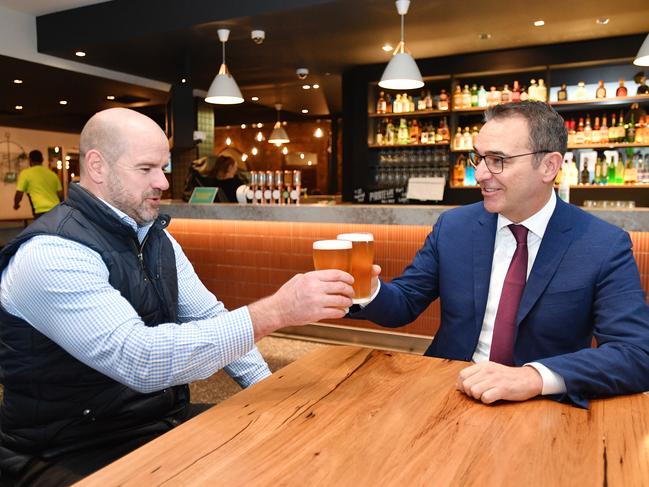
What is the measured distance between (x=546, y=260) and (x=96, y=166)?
1.32 m

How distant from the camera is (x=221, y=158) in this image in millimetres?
5797

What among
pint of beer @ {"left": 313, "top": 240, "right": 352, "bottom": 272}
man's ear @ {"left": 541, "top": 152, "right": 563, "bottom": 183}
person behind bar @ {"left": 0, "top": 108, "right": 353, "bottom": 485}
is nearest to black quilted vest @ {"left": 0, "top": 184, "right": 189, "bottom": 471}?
person behind bar @ {"left": 0, "top": 108, "right": 353, "bottom": 485}

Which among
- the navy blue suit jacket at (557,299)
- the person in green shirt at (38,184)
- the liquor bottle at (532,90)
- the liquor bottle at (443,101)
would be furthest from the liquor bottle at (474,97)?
the person in green shirt at (38,184)

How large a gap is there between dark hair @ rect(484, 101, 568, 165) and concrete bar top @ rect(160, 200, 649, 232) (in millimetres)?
1973

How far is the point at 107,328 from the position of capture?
1210mm

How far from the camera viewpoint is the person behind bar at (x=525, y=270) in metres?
1.55

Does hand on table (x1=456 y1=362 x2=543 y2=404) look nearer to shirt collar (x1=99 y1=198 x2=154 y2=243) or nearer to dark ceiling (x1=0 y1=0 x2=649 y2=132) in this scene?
shirt collar (x1=99 y1=198 x2=154 y2=243)

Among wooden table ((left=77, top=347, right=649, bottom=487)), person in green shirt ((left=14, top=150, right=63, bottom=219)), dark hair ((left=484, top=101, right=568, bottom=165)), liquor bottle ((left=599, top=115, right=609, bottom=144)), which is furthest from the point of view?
person in green shirt ((left=14, top=150, right=63, bottom=219))

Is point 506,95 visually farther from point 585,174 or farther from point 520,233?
point 520,233

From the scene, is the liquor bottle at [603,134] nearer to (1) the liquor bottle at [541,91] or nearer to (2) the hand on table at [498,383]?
(1) the liquor bottle at [541,91]

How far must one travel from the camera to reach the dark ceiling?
503cm

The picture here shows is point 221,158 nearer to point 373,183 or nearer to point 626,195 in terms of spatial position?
point 373,183

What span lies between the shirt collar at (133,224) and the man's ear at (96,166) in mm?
65

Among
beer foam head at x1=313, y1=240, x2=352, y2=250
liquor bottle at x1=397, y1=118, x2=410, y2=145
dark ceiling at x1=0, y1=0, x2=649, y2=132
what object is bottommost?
beer foam head at x1=313, y1=240, x2=352, y2=250
